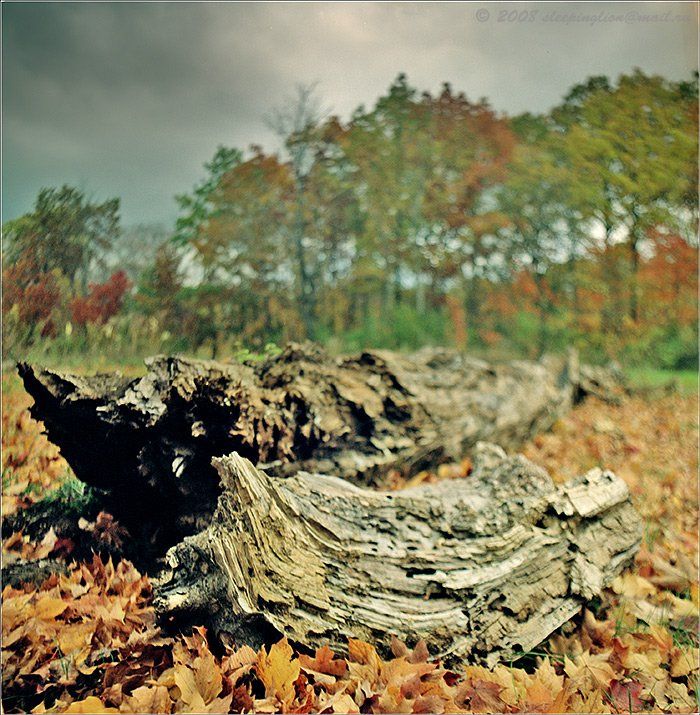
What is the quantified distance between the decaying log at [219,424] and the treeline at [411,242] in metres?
0.30

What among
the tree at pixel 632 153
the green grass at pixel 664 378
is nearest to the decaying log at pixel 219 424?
the green grass at pixel 664 378

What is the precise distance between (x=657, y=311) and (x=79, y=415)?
16.4 feet

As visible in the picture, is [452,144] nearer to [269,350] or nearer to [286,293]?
[286,293]

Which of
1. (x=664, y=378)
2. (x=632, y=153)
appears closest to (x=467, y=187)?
(x=632, y=153)

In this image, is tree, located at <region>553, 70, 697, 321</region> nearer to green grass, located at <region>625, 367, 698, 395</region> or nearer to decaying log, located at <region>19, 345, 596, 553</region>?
green grass, located at <region>625, 367, 698, 395</region>

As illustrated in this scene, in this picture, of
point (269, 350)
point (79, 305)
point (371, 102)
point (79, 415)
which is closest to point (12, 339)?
point (79, 305)

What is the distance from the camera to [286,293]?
3.20 m

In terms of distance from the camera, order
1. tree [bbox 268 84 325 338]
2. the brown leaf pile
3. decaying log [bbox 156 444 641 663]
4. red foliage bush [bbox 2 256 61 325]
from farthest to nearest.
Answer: tree [bbox 268 84 325 338] → red foliage bush [bbox 2 256 61 325] → decaying log [bbox 156 444 641 663] → the brown leaf pile

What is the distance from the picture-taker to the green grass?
4625 mm

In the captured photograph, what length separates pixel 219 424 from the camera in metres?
2.36

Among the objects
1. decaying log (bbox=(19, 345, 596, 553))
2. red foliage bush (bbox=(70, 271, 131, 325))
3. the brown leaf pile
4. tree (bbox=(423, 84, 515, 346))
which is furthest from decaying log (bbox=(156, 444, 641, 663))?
tree (bbox=(423, 84, 515, 346))

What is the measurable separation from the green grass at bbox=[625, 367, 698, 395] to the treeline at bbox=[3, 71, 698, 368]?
0.36ft

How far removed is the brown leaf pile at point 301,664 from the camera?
179 cm

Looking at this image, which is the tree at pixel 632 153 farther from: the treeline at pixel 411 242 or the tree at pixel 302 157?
the tree at pixel 302 157
